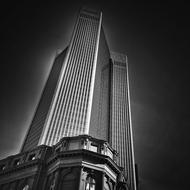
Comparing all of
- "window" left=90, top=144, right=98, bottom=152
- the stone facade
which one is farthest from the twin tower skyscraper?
"window" left=90, top=144, right=98, bottom=152

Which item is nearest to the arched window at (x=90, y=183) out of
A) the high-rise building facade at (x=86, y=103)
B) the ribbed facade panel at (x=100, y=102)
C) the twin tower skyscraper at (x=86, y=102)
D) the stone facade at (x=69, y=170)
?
the stone facade at (x=69, y=170)

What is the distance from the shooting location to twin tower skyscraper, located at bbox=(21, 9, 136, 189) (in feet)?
302

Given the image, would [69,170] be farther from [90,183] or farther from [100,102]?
[100,102]

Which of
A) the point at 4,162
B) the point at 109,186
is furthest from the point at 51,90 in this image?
the point at 109,186

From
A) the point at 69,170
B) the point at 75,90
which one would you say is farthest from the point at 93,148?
the point at 75,90

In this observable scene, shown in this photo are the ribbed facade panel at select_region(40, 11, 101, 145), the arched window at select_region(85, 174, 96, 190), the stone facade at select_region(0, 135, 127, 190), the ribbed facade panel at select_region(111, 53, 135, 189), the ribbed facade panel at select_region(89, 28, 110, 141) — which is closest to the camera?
the arched window at select_region(85, 174, 96, 190)

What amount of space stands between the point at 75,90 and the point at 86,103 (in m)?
9.79

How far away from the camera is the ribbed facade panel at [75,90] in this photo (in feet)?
292

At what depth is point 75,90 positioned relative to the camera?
102 meters

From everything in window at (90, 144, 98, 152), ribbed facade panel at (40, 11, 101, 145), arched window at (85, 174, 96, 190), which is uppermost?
ribbed facade panel at (40, 11, 101, 145)

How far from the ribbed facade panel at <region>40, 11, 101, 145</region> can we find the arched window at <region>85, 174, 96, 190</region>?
53606 millimetres

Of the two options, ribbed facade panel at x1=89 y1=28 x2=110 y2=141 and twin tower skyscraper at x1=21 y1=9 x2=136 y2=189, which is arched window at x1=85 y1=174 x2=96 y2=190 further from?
ribbed facade panel at x1=89 y1=28 x2=110 y2=141

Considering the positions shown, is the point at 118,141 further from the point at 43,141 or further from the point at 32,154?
the point at 32,154


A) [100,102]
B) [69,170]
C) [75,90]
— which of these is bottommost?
[69,170]
